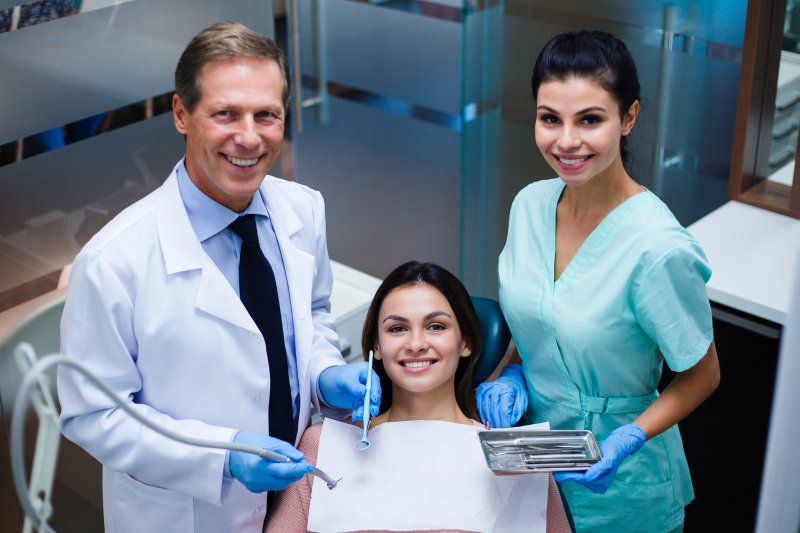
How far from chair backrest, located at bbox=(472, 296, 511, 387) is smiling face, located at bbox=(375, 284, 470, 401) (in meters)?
0.05

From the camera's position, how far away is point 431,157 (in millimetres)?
3467

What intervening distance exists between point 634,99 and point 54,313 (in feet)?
4.28

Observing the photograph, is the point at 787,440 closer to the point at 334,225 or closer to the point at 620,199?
the point at 620,199

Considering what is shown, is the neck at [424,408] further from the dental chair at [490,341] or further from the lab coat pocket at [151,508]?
the lab coat pocket at [151,508]

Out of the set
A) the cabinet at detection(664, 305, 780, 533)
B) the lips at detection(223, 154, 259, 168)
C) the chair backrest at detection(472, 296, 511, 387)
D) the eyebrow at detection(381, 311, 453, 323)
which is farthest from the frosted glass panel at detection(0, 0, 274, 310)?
the cabinet at detection(664, 305, 780, 533)

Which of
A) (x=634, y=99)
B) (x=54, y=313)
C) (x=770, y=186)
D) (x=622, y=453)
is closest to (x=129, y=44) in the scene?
(x=54, y=313)

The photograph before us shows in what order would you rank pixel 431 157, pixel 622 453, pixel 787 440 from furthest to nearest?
pixel 431 157
pixel 622 453
pixel 787 440

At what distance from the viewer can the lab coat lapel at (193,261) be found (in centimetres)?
160

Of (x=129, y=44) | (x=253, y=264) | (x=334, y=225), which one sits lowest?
(x=334, y=225)

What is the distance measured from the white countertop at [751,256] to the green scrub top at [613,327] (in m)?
0.50

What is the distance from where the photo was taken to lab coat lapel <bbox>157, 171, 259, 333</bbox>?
1.60m

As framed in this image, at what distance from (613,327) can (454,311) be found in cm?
36

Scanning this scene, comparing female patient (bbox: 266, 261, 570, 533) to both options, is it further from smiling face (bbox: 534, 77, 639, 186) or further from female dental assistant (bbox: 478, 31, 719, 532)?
smiling face (bbox: 534, 77, 639, 186)

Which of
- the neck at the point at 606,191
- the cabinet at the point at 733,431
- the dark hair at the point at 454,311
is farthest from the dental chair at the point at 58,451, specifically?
the cabinet at the point at 733,431
